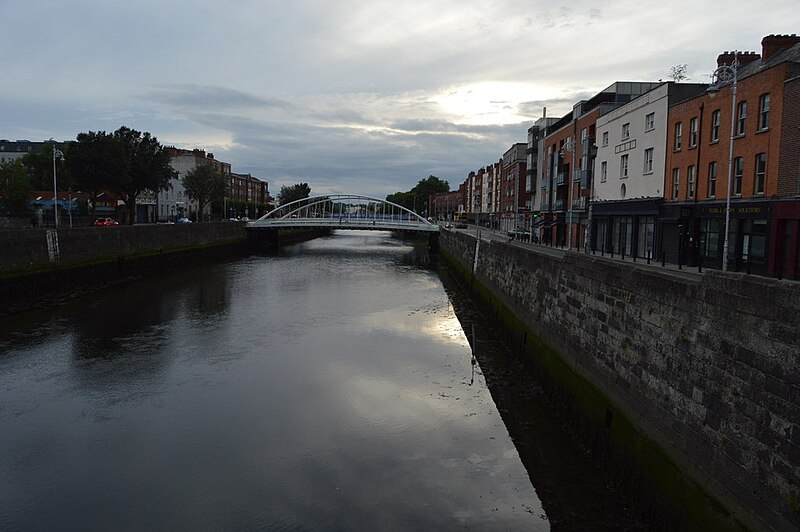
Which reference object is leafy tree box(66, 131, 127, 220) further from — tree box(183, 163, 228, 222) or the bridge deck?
tree box(183, 163, 228, 222)

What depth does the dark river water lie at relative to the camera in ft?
33.0

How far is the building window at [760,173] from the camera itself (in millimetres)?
23625

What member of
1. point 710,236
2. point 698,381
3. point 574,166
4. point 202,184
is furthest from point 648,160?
point 202,184

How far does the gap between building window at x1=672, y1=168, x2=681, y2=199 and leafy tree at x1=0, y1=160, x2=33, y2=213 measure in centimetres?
5858

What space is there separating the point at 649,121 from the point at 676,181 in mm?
4908

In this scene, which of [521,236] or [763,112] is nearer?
[763,112]

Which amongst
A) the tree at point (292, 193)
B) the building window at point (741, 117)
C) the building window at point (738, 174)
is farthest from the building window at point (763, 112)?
the tree at point (292, 193)

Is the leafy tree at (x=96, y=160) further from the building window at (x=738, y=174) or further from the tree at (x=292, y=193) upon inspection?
the tree at (x=292, y=193)

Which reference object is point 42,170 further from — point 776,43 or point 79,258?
point 776,43

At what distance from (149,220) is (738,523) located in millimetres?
86278

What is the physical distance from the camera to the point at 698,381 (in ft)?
29.7

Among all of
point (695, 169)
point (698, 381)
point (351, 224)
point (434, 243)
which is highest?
point (695, 169)

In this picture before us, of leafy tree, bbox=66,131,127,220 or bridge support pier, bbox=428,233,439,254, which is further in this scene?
bridge support pier, bbox=428,233,439,254

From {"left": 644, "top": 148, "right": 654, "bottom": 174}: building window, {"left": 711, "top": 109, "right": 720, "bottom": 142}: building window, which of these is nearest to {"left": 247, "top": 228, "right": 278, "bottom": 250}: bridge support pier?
{"left": 644, "top": 148, "right": 654, "bottom": 174}: building window
